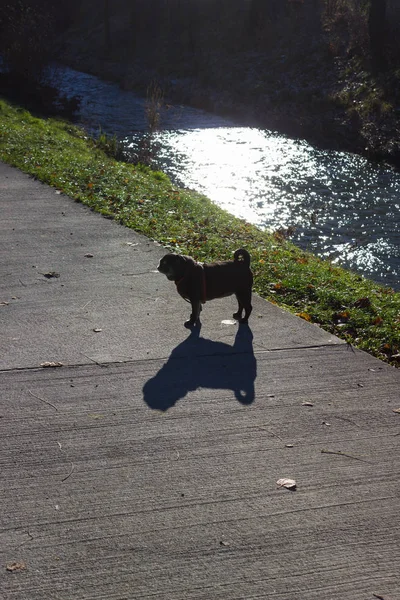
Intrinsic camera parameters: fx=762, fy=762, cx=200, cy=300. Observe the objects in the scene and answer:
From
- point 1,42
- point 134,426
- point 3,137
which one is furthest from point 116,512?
point 1,42

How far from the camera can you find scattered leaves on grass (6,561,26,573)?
11.1 feet

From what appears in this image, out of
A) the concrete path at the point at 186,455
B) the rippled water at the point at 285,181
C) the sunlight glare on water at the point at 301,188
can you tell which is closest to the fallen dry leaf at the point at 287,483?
the concrete path at the point at 186,455

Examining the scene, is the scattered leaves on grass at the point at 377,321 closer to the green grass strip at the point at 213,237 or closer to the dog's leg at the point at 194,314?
the green grass strip at the point at 213,237

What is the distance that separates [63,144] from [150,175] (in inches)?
118

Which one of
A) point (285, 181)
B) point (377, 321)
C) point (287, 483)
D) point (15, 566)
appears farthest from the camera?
point (285, 181)

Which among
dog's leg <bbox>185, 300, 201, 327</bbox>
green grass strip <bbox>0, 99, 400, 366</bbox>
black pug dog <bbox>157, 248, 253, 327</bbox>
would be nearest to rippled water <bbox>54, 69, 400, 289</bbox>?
green grass strip <bbox>0, 99, 400, 366</bbox>

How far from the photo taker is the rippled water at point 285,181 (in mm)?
13633

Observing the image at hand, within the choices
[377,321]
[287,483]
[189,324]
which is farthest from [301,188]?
[287,483]

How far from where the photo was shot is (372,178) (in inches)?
773

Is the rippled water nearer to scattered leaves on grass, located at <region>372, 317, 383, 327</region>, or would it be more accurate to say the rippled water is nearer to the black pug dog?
scattered leaves on grass, located at <region>372, 317, 383, 327</region>

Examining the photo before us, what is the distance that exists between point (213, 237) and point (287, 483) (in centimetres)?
601

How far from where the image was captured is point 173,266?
600cm

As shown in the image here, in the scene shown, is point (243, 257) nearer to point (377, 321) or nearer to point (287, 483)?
point (377, 321)

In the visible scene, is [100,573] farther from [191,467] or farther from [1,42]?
[1,42]
